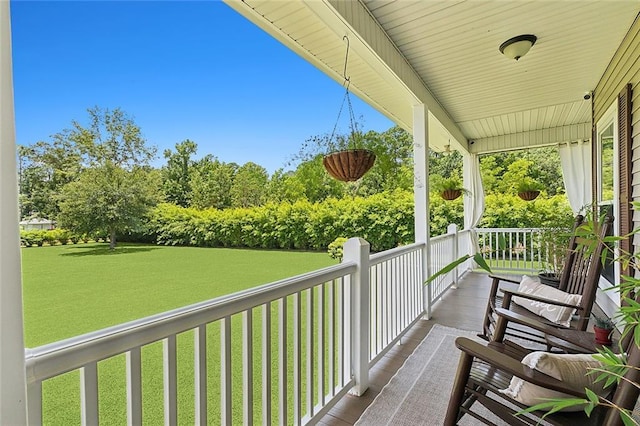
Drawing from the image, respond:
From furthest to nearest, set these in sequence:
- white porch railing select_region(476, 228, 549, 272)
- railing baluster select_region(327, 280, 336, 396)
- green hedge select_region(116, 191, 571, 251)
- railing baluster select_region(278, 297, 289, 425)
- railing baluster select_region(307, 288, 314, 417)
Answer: green hedge select_region(116, 191, 571, 251) → white porch railing select_region(476, 228, 549, 272) → railing baluster select_region(327, 280, 336, 396) → railing baluster select_region(307, 288, 314, 417) → railing baluster select_region(278, 297, 289, 425)

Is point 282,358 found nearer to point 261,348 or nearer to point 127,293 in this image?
point 261,348

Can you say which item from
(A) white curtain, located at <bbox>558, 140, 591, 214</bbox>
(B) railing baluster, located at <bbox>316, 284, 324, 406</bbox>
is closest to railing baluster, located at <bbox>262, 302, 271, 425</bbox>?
(B) railing baluster, located at <bbox>316, 284, 324, 406</bbox>

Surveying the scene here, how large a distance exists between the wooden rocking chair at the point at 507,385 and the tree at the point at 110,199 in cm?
400

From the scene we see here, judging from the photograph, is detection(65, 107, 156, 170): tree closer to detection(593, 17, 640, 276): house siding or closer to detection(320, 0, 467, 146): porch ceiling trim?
detection(320, 0, 467, 146): porch ceiling trim

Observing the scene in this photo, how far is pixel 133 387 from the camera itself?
899mm

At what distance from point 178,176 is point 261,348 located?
459 cm

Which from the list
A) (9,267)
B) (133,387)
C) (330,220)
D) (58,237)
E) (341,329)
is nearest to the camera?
(9,267)

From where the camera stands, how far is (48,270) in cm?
600

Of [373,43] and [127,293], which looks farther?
[127,293]

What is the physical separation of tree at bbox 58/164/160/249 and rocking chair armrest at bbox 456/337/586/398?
4018 millimetres

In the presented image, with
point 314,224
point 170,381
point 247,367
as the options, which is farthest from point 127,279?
point 170,381

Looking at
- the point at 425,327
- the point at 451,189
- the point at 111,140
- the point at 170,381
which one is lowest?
the point at 425,327

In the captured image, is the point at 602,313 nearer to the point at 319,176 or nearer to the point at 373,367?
the point at 373,367

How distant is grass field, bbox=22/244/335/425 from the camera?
2.24 metres
